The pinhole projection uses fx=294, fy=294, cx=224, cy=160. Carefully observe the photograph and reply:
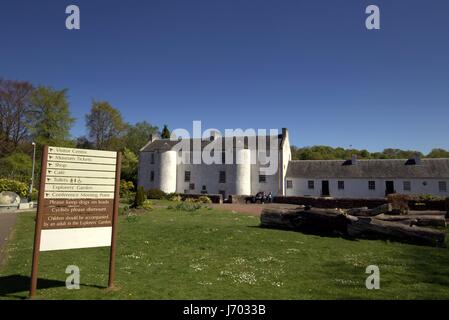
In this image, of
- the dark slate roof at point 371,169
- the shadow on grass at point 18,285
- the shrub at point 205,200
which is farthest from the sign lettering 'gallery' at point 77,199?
the dark slate roof at point 371,169

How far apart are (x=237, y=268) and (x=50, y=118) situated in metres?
49.2

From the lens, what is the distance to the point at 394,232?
12.3 m

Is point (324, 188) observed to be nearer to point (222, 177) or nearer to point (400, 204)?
point (222, 177)

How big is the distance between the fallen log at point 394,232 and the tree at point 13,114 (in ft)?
164

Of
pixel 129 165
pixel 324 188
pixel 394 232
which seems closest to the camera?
pixel 394 232

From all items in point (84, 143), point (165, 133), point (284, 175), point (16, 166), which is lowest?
point (284, 175)

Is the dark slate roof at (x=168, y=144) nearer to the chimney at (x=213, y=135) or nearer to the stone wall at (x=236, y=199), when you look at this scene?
the chimney at (x=213, y=135)

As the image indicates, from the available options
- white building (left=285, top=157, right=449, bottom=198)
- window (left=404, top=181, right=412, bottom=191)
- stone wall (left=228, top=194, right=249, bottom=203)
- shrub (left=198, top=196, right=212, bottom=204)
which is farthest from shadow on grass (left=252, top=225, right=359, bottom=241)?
window (left=404, top=181, right=412, bottom=191)

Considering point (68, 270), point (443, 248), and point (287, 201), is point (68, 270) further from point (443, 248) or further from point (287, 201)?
point (287, 201)

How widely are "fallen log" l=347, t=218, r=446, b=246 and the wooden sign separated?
1020cm

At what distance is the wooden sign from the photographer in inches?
250

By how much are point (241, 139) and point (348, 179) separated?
16459 millimetres

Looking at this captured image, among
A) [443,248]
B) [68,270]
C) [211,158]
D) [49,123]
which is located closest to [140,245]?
[68,270]

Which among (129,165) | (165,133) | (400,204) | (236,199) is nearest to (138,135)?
(165,133)
